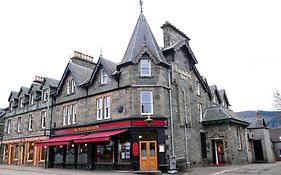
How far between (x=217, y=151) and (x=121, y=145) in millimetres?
11064

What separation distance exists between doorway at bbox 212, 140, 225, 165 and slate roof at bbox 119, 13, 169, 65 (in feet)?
34.1

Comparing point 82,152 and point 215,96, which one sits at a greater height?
point 215,96

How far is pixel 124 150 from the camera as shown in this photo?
2172cm

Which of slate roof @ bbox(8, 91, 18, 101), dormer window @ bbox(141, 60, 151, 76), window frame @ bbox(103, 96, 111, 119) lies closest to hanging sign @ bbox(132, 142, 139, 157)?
window frame @ bbox(103, 96, 111, 119)

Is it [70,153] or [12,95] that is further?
[12,95]

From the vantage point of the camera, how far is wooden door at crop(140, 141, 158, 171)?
20531mm

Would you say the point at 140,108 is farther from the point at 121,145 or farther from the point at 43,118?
the point at 43,118

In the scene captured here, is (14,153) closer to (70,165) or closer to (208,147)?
(70,165)

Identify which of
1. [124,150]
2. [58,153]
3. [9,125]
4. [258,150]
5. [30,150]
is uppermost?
[9,125]

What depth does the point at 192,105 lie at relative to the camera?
2731cm

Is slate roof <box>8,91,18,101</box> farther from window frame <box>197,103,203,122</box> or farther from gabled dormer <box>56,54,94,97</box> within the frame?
window frame <box>197,103,203,122</box>

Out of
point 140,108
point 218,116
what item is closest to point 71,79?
point 140,108

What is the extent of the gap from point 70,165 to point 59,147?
2997mm

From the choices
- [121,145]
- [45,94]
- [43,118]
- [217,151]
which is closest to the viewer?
[121,145]
